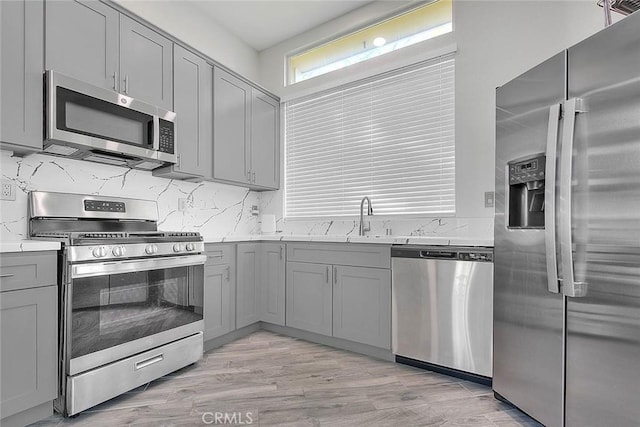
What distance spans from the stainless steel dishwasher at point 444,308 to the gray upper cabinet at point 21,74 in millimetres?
2397

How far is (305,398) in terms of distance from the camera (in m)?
1.99

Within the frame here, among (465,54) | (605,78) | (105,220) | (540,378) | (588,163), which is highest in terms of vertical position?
(465,54)

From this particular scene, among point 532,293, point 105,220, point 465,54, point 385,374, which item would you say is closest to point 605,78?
point 532,293

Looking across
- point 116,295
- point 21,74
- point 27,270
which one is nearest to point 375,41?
point 21,74

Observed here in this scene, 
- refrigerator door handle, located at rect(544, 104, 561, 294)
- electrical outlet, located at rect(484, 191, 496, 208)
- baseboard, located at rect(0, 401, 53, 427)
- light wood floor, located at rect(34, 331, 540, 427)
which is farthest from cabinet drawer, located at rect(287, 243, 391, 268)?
baseboard, located at rect(0, 401, 53, 427)

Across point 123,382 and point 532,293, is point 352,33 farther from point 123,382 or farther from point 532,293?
point 123,382

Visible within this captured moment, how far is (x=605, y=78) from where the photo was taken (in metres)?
1.38

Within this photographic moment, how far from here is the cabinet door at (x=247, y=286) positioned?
3.05m

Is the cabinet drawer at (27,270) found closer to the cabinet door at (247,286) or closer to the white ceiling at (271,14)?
the cabinet door at (247,286)

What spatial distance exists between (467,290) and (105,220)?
2607 mm

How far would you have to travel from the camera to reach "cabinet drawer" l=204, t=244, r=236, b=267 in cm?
276

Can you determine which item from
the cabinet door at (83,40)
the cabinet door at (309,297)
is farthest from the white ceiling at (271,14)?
the cabinet door at (309,297)

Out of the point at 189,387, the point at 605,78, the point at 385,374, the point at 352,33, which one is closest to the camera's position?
the point at 605,78

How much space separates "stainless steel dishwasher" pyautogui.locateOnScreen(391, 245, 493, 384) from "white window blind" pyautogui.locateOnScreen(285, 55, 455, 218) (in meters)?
0.74
